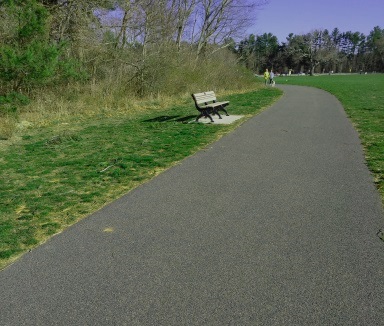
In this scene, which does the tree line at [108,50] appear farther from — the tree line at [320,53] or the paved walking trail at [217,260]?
the tree line at [320,53]

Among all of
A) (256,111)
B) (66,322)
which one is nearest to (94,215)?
(66,322)

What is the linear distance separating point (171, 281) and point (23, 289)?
1180mm

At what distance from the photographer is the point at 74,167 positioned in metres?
6.36

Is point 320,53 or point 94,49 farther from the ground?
point 320,53

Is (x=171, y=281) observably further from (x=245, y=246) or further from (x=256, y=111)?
(x=256, y=111)

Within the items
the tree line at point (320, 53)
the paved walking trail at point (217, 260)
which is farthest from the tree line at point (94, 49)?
the tree line at point (320, 53)

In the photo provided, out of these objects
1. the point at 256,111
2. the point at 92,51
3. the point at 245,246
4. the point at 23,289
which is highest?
the point at 92,51

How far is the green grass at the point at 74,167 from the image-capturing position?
4016 millimetres

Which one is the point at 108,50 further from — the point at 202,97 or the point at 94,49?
the point at 202,97

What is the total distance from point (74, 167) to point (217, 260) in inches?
159

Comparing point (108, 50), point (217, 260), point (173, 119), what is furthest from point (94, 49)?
point (217, 260)

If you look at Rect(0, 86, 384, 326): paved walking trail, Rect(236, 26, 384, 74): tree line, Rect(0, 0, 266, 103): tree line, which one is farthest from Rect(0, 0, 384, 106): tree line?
Rect(236, 26, 384, 74): tree line

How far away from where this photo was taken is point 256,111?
46.7ft

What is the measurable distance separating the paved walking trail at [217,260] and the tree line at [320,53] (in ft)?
378
